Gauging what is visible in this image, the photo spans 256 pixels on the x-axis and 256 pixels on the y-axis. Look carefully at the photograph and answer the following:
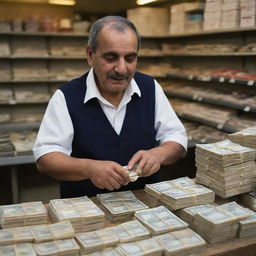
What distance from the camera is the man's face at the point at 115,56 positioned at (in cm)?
188

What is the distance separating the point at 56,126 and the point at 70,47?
4703 millimetres

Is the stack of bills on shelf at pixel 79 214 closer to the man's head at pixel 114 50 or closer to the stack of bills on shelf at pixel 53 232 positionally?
the stack of bills on shelf at pixel 53 232

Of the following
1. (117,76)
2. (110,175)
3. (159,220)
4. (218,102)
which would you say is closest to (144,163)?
(110,175)

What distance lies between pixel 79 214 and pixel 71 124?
27.0 inches

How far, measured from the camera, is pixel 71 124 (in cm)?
205

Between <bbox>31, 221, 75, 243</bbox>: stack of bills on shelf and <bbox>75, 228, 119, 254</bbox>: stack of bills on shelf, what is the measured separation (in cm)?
4

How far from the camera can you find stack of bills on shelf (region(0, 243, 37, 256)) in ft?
4.10

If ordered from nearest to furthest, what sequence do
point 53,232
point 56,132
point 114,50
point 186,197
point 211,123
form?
point 53,232, point 186,197, point 114,50, point 56,132, point 211,123

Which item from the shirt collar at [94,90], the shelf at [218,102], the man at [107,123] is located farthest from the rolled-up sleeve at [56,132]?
the shelf at [218,102]

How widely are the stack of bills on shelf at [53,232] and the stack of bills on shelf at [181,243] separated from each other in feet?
1.18

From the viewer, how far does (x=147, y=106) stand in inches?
88.9

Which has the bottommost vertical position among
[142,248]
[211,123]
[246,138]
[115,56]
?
[211,123]

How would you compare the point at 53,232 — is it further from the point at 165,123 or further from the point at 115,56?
the point at 165,123

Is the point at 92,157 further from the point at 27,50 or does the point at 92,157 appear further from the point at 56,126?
the point at 27,50
